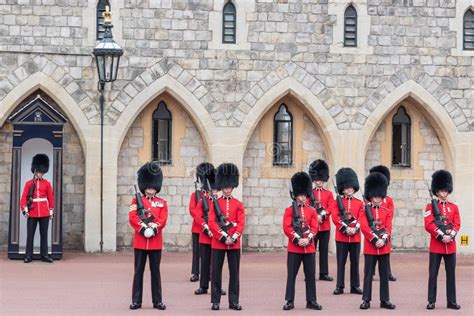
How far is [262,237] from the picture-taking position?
17875 mm

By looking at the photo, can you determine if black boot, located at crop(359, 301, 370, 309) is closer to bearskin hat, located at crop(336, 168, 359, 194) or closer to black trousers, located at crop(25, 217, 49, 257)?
bearskin hat, located at crop(336, 168, 359, 194)

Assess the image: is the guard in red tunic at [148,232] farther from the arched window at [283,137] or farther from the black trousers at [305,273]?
the arched window at [283,137]

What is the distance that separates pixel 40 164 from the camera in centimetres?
1595

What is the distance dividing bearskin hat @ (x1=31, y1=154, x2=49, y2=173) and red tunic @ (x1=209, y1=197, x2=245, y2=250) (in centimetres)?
443

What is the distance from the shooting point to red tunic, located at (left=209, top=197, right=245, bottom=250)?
12070mm

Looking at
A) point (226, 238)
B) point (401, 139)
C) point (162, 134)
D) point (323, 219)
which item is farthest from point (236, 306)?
point (401, 139)

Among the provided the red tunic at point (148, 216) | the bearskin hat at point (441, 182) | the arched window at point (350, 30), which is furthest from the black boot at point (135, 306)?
the arched window at point (350, 30)

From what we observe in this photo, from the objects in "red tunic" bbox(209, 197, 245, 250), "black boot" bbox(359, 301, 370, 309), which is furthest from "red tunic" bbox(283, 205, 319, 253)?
"black boot" bbox(359, 301, 370, 309)

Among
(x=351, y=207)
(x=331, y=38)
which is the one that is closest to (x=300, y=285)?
(x=351, y=207)

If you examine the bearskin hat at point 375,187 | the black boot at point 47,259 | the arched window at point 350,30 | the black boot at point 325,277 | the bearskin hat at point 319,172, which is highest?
the arched window at point 350,30

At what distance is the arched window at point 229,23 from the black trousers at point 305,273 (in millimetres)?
6075

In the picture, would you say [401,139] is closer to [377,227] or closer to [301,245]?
[377,227]

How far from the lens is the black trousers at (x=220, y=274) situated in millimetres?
11938

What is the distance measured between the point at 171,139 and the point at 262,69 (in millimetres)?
1679
